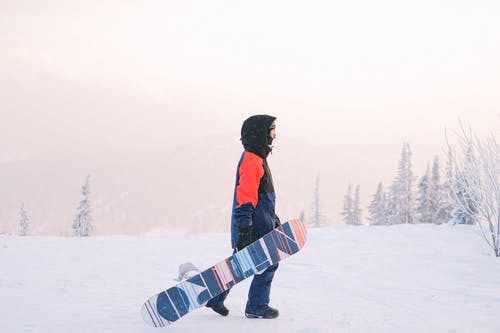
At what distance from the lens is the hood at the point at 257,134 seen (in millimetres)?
4445

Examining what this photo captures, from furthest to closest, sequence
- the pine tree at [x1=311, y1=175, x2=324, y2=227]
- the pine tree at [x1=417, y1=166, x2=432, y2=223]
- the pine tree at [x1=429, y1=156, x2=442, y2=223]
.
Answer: the pine tree at [x1=311, y1=175, x2=324, y2=227]
the pine tree at [x1=429, y1=156, x2=442, y2=223]
the pine tree at [x1=417, y1=166, x2=432, y2=223]

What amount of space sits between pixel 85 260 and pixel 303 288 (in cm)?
479

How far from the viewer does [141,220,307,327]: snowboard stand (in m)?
3.93

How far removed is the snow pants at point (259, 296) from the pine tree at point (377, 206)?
141ft

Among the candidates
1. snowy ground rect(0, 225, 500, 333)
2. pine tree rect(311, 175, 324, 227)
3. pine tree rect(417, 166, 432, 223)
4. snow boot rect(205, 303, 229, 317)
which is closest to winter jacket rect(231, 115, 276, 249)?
snow boot rect(205, 303, 229, 317)

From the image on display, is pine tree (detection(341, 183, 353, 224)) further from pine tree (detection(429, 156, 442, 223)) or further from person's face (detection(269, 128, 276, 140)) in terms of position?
person's face (detection(269, 128, 276, 140))

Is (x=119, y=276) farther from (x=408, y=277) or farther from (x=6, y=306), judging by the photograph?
(x=408, y=277)

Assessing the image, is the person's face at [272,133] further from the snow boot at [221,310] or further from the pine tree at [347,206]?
the pine tree at [347,206]

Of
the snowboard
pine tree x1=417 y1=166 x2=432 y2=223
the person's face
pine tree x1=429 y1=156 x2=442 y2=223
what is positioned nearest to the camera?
the snowboard

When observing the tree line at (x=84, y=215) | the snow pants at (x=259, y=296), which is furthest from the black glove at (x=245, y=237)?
the tree line at (x=84, y=215)

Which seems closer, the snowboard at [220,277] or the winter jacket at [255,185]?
the snowboard at [220,277]

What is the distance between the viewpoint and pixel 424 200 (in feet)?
127

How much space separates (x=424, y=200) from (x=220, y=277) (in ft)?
125

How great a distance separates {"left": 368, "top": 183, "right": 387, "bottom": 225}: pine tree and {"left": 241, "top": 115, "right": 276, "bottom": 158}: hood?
4298cm
